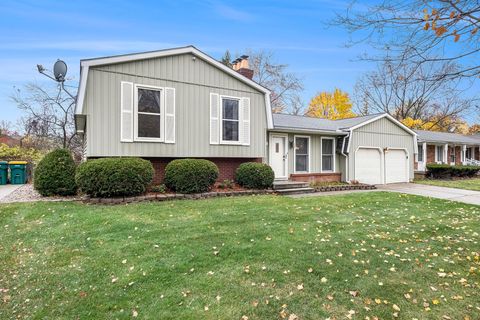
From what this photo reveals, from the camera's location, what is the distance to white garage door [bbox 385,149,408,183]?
1594 cm

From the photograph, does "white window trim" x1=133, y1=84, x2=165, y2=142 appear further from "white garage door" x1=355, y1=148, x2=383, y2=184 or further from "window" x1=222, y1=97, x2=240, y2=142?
"white garage door" x1=355, y1=148, x2=383, y2=184

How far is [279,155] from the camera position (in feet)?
42.4

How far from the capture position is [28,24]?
12109 mm

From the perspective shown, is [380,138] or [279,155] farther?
[380,138]

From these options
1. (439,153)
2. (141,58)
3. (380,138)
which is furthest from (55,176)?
(439,153)

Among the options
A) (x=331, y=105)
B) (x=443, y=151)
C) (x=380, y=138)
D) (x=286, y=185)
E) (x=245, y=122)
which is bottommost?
(x=286, y=185)

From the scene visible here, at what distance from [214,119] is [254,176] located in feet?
8.46

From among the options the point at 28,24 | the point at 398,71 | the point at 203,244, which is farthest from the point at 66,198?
the point at 398,71

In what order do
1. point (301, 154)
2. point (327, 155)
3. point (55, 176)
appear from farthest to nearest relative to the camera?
1. point (327, 155)
2. point (301, 154)
3. point (55, 176)

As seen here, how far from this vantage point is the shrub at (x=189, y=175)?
364 inches

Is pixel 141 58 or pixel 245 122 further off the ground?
pixel 141 58

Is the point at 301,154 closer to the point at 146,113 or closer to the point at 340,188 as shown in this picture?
the point at 340,188

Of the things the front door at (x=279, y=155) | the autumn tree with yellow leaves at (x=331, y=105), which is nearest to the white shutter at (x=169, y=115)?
the front door at (x=279, y=155)

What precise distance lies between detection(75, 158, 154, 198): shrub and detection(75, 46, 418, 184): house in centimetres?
82
